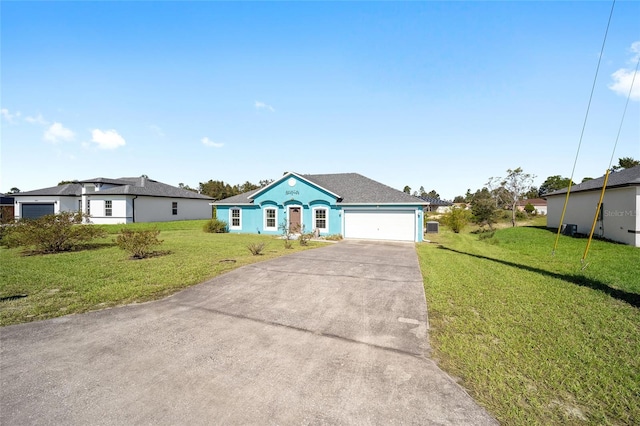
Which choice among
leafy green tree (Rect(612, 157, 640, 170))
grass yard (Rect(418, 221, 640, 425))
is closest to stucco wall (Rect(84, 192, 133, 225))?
grass yard (Rect(418, 221, 640, 425))

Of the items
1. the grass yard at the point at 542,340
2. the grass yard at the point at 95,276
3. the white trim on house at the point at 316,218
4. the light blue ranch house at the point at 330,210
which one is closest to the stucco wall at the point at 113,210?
the light blue ranch house at the point at 330,210

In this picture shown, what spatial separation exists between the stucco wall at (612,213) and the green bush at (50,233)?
28.8 meters

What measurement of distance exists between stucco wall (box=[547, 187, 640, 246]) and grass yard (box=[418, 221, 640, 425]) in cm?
896

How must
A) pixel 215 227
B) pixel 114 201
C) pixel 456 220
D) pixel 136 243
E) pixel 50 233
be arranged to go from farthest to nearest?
pixel 114 201
pixel 456 220
pixel 215 227
pixel 50 233
pixel 136 243

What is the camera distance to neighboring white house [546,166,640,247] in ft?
53.4

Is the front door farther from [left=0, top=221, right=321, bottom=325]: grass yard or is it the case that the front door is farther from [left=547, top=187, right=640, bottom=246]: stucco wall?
[left=547, top=187, right=640, bottom=246]: stucco wall

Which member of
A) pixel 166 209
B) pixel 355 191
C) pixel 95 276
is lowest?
pixel 95 276

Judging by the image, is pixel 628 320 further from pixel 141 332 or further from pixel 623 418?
pixel 141 332

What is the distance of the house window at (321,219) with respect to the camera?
21578 mm

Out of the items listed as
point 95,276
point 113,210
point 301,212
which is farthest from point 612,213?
point 113,210

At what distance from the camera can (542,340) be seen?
501 cm

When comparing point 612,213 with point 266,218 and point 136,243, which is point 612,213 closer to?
point 266,218

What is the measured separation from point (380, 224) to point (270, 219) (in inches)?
348

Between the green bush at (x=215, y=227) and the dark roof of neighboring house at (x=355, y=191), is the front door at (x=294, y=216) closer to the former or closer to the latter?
the dark roof of neighboring house at (x=355, y=191)
